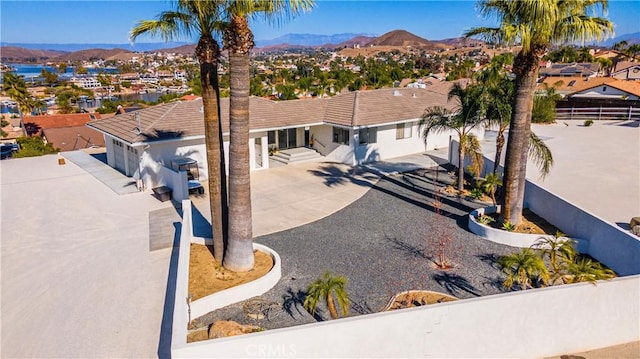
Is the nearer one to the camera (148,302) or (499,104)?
(148,302)

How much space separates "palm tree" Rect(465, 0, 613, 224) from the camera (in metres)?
12.5

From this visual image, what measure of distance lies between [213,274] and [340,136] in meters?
14.8

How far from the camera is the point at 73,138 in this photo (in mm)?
37969

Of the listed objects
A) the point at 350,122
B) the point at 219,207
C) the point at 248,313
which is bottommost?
the point at 248,313

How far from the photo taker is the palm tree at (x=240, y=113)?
10.2 m

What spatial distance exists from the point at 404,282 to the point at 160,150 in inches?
526

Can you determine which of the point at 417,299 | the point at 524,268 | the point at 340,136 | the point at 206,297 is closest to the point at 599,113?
the point at 340,136

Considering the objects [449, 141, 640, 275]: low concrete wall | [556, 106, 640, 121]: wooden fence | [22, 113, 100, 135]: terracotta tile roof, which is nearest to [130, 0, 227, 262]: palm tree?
[449, 141, 640, 275]: low concrete wall

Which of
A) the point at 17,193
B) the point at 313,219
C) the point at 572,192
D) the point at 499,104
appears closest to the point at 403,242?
the point at 313,219

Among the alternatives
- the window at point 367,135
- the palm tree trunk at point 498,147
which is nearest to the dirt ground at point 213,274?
the palm tree trunk at point 498,147

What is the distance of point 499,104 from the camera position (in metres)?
17.5

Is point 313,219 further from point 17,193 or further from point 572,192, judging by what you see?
point 17,193

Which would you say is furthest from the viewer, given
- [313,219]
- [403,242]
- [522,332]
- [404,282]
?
[313,219]

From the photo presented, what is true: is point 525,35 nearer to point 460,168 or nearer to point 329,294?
point 460,168
